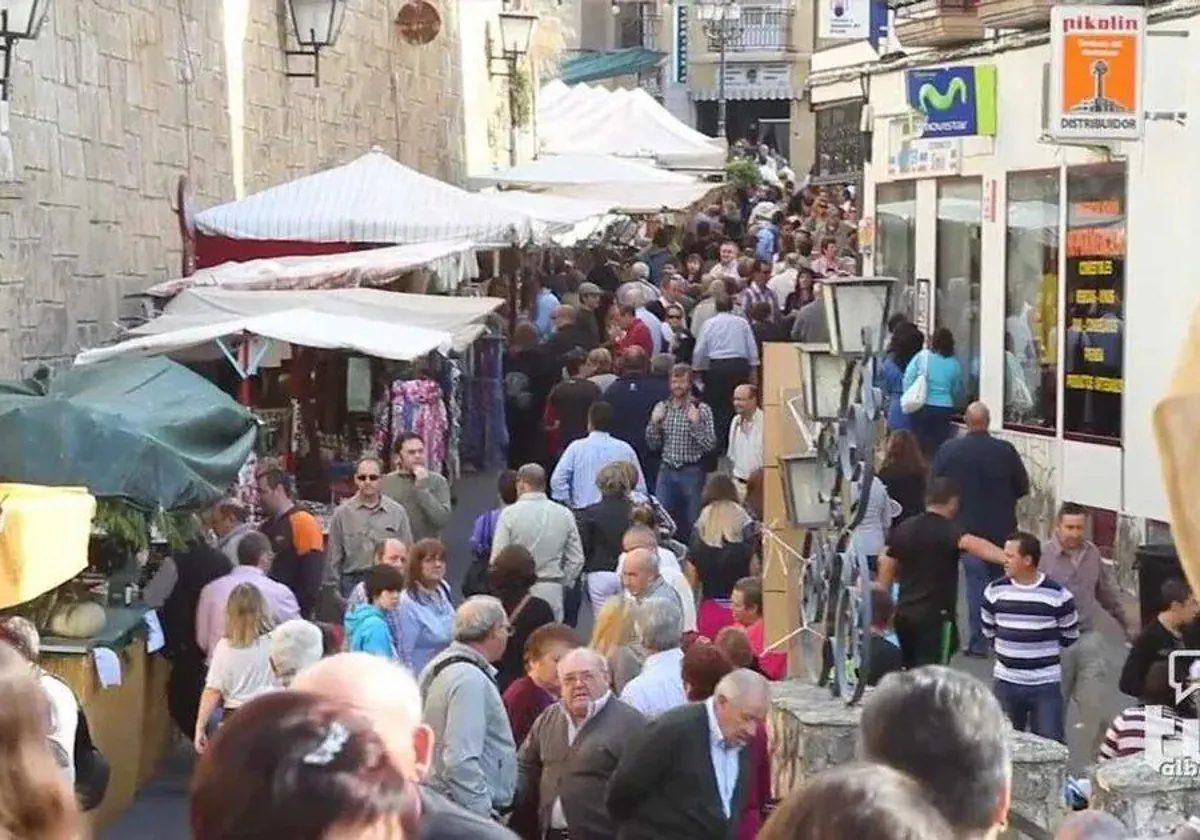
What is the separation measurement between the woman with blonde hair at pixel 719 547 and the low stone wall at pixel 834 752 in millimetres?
3478

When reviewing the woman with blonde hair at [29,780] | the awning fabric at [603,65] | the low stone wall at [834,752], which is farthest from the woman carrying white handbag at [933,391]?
the awning fabric at [603,65]

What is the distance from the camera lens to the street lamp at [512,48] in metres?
31.2

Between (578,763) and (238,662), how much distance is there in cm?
248

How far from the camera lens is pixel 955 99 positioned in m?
18.8

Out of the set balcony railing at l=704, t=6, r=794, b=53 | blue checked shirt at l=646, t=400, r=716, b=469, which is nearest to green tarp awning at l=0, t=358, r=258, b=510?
blue checked shirt at l=646, t=400, r=716, b=469

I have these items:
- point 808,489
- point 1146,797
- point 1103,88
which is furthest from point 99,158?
point 1146,797

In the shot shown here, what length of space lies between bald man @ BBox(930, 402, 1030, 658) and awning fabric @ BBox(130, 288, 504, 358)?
11.8 feet

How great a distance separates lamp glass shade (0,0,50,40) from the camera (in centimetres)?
1243

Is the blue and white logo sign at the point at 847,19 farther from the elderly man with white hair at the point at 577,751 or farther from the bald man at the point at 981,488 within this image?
the elderly man with white hair at the point at 577,751

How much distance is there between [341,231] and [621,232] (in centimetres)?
2212

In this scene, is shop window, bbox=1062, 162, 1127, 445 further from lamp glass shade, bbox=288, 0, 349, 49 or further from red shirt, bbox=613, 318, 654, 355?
lamp glass shade, bbox=288, 0, 349, 49

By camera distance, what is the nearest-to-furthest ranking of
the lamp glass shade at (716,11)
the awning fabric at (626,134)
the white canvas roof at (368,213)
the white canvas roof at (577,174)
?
the white canvas roof at (368,213)
the white canvas roof at (577,174)
the awning fabric at (626,134)
the lamp glass shade at (716,11)

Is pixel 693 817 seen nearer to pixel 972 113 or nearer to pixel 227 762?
pixel 227 762

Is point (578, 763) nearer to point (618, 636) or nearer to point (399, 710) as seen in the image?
point (618, 636)
